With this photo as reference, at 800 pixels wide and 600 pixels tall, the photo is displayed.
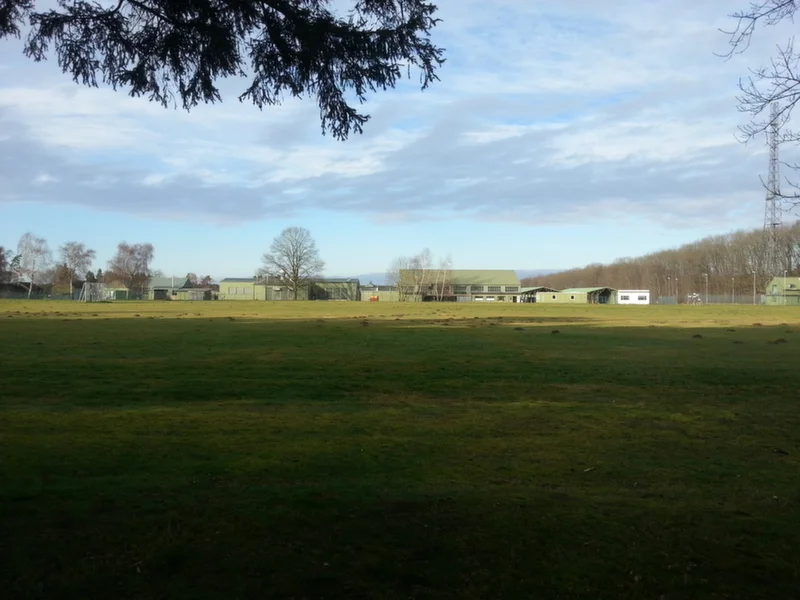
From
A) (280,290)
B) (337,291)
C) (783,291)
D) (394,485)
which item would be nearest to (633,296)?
(783,291)

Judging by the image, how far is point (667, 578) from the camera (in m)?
4.93

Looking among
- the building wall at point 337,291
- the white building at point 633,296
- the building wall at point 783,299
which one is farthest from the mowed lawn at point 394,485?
the building wall at point 337,291

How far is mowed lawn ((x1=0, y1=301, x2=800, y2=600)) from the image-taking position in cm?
491

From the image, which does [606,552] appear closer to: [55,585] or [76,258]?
[55,585]

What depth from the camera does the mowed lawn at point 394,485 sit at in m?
4.91

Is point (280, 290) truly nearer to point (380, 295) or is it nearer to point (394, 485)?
point (380, 295)

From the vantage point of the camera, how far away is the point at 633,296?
14688 centimetres

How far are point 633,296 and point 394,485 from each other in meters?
148

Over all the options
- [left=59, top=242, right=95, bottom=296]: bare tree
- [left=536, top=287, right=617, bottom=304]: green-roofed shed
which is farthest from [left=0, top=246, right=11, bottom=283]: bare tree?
[left=536, top=287, right=617, bottom=304]: green-roofed shed

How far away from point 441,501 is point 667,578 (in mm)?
2262

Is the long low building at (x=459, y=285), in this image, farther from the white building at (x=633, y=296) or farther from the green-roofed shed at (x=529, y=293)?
the white building at (x=633, y=296)

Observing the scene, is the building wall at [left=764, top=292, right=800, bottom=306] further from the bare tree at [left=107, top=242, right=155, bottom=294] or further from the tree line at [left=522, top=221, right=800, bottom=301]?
the bare tree at [left=107, top=242, right=155, bottom=294]

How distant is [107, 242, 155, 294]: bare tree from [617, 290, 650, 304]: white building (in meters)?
113

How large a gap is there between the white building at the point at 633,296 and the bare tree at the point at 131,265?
372ft
